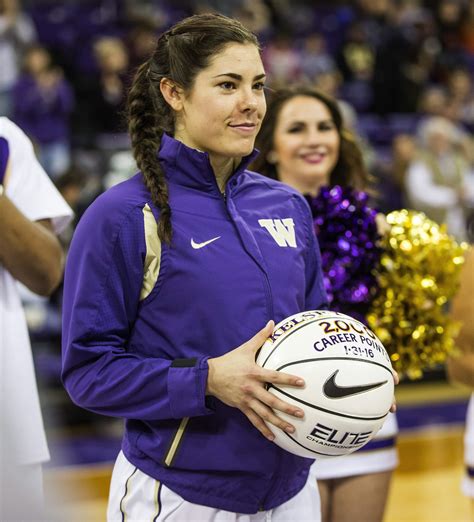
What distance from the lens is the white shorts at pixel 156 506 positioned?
7.25ft

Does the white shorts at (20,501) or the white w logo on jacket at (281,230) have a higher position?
the white shorts at (20,501)

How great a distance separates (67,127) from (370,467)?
5.92m

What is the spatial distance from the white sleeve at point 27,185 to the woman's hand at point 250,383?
90cm

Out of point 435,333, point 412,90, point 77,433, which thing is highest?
point 435,333

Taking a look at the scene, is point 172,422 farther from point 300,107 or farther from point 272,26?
point 272,26

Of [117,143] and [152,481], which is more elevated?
[152,481]

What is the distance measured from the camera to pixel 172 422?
222 centimetres

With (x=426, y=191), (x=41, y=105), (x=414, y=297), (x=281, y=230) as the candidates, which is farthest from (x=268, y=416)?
(x=426, y=191)

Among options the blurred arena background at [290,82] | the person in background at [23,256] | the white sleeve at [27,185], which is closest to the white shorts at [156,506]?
the person in background at [23,256]

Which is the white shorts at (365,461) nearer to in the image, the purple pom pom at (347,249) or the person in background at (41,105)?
the purple pom pom at (347,249)

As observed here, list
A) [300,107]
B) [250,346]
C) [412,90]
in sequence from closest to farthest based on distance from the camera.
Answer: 1. [250,346]
2. [300,107]
3. [412,90]

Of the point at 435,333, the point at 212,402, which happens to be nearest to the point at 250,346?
the point at 212,402

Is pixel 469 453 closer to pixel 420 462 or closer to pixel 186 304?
pixel 186 304

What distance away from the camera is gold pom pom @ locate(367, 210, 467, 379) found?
10.5ft
